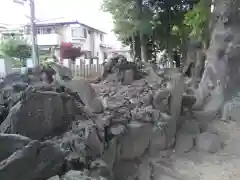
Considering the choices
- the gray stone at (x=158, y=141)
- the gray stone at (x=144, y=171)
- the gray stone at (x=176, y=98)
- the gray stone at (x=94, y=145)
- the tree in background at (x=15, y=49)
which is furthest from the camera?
the tree in background at (x=15, y=49)

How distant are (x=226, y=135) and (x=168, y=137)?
3.48 ft

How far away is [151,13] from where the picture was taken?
8797 millimetres

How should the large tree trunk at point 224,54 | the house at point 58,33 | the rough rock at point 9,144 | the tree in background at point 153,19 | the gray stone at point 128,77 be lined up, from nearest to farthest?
the rough rock at point 9,144 → the large tree trunk at point 224,54 → the gray stone at point 128,77 → the tree in background at point 153,19 → the house at point 58,33

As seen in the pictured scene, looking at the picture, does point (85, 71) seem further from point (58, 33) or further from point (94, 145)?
point (58, 33)

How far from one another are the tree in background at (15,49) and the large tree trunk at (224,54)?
8.71 meters

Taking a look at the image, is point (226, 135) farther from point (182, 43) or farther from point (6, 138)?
point (182, 43)

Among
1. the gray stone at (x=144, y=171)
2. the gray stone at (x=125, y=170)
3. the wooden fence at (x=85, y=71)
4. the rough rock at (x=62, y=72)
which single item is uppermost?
the rough rock at (x=62, y=72)

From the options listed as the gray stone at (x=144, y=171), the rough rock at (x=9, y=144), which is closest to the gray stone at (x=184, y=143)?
the gray stone at (x=144, y=171)

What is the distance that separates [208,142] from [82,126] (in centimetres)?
228

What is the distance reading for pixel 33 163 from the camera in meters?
1.82

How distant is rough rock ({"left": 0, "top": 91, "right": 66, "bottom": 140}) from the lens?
8.28 ft

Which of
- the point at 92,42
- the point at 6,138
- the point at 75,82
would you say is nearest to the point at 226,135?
the point at 75,82

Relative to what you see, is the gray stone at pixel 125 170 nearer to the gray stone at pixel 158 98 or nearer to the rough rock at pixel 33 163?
the gray stone at pixel 158 98

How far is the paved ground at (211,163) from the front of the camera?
11.8ft
